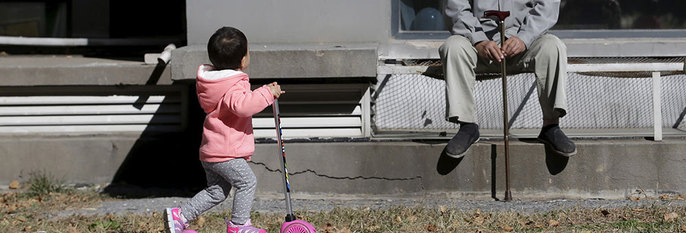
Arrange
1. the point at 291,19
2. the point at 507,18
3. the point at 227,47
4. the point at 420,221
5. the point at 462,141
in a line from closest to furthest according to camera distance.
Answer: the point at 227,47 < the point at 420,221 < the point at 462,141 < the point at 507,18 < the point at 291,19

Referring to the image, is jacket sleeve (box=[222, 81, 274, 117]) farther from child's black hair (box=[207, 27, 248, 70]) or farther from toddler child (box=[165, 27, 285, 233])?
child's black hair (box=[207, 27, 248, 70])

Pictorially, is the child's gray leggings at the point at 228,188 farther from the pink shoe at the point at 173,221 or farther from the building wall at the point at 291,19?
the building wall at the point at 291,19

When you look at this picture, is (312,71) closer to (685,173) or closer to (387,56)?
(387,56)

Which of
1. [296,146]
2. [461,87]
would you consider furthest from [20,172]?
[461,87]

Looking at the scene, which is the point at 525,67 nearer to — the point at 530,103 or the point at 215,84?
the point at 530,103

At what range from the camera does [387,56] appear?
769 cm

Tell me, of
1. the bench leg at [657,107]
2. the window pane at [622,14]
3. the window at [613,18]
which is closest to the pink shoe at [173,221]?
the window at [613,18]

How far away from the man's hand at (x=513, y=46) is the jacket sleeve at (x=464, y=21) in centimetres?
19

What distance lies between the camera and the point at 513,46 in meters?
6.79

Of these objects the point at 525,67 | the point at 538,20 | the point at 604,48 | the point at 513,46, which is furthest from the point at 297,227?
the point at 604,48

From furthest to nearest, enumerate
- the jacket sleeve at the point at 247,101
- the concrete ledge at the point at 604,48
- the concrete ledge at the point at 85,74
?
the concrete ledge at the point at 85,74 → the concrete ledge at the point at 604,48 → the jacket sleeve at the point at 247,101

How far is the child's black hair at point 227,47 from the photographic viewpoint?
5301 mm

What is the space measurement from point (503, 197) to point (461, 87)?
861 mm

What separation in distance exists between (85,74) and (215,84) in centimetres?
307
